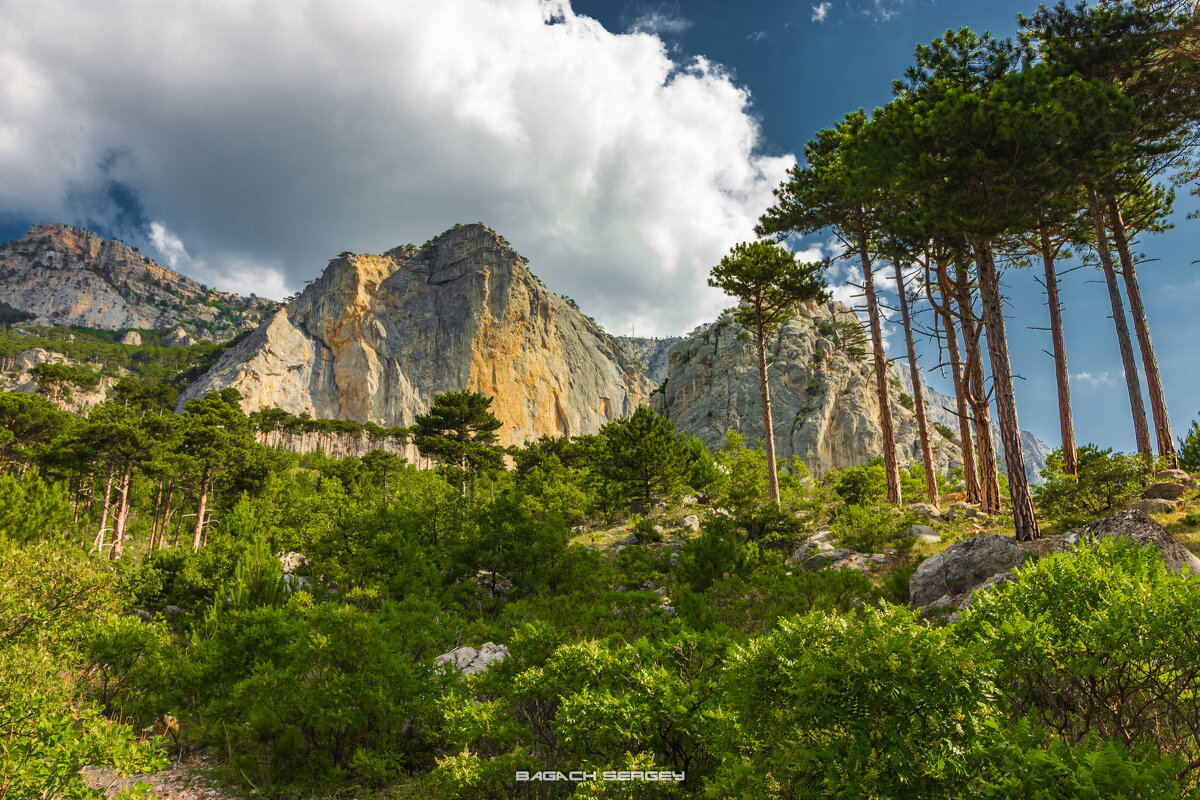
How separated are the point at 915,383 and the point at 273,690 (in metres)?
23.3

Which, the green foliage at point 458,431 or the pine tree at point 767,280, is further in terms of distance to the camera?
the green foliage at point 458,431

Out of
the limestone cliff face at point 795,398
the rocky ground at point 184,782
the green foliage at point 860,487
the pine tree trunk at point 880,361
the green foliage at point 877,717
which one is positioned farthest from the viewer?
the limestone cliff face at point 795,398

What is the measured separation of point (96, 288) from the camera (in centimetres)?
14875

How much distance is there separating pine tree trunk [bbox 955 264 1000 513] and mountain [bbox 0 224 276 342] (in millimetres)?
190351

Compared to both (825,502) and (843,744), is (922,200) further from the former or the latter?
(843,744)

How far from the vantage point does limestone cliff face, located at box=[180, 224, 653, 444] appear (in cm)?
8238

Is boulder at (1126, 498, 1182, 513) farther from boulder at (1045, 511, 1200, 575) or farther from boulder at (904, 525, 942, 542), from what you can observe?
boulder at (1045, 511, 1200, 575)

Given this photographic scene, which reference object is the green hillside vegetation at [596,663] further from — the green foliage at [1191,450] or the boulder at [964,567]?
the green foliage at [1191,450]

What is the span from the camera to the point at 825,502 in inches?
885

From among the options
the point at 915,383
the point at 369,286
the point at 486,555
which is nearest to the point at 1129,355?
the point at 915,383

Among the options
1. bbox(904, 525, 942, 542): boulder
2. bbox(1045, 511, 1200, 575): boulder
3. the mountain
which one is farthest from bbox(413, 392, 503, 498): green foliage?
the mountain

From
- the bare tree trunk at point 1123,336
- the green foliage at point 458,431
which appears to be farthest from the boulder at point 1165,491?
the green foliage at point 458,431

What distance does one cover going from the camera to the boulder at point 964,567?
356 inches

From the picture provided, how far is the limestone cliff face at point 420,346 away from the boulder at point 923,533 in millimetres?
74297
